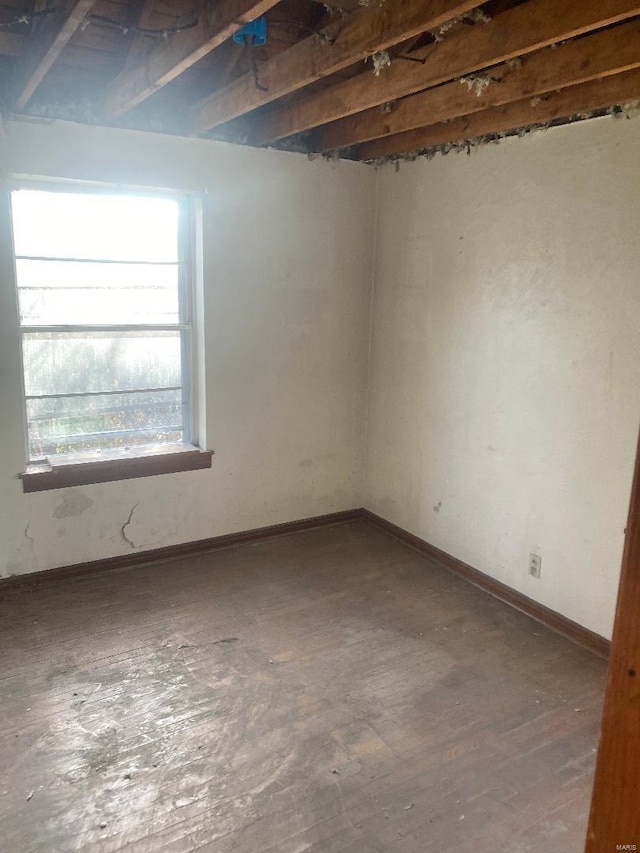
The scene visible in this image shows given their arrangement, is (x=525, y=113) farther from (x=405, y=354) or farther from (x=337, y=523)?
(x=337, y=523)

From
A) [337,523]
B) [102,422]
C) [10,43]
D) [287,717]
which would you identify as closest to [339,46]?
[10,43]

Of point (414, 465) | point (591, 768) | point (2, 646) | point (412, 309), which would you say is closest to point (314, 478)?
point (414, 465)

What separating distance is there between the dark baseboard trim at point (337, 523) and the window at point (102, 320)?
2.01ft

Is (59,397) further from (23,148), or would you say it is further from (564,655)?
(564,655)

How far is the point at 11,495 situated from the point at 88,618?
2.52ft

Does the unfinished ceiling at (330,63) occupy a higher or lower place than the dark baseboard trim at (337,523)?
higher

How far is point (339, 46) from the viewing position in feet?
6.53

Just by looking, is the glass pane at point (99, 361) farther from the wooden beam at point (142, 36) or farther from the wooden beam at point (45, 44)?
the wooden beam at point (142, 36)

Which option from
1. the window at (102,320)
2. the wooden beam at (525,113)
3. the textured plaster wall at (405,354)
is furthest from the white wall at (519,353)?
the window at (102,320)

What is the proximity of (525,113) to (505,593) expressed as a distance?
7.73ft

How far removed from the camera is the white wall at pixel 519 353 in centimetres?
264

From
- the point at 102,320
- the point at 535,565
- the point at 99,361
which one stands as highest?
the point at 102,320

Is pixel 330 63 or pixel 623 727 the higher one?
pixel 330 63

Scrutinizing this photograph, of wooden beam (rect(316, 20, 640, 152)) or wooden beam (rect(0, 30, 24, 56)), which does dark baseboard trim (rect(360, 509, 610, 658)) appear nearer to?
wooden beam (rect(316, 20, 640, 152))
